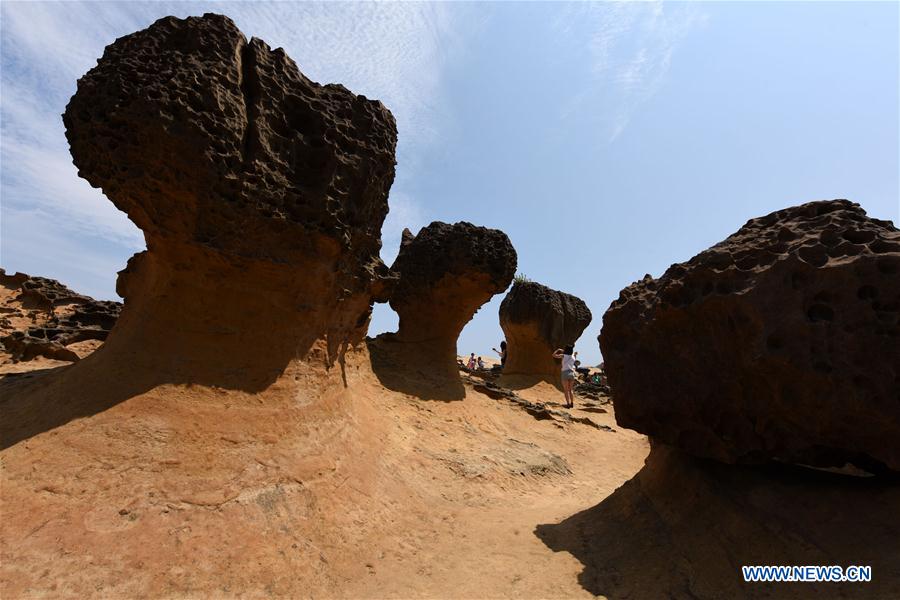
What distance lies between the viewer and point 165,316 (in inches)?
176

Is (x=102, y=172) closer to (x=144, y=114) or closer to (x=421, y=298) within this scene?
(x=144, y=114)

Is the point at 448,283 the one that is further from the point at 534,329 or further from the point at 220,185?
the point at 534,329

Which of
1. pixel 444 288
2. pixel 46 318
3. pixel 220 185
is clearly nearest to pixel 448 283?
pixel 444 288

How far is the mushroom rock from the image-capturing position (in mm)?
9789

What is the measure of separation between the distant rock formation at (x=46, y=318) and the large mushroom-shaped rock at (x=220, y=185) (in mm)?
3177

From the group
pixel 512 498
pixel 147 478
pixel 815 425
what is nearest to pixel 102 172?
pixel 147 478

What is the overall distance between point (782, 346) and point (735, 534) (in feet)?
4.48

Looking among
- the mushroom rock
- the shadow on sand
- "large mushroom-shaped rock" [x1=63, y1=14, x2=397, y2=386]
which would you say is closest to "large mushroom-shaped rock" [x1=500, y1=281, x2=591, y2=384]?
the mushroom rock

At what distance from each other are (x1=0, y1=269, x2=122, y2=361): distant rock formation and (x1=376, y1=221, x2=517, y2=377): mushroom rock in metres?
5.42

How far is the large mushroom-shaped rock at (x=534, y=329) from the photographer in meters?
16.3

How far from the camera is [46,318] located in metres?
9.15

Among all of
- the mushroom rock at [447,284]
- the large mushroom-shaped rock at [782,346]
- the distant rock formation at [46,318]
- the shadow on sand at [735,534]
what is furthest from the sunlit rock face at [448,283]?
the shadow on sand at [735,534]

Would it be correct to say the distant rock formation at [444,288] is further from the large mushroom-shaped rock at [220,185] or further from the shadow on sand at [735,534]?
Answer: the shadow on sand at [735,534]

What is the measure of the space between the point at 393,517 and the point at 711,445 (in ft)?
9.34
